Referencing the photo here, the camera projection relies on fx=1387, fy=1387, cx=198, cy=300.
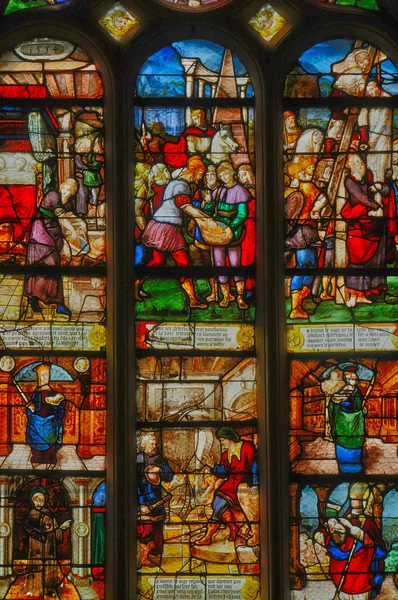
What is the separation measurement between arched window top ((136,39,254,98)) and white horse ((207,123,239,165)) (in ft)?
1.06

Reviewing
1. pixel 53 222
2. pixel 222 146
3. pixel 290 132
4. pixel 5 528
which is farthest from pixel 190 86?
pixel 5 528

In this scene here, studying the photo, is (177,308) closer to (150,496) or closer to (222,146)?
(222,146)

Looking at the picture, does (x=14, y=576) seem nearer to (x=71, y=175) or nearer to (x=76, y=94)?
(x=71, y=175)

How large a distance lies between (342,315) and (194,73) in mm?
2320

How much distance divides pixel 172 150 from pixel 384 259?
6.24ft

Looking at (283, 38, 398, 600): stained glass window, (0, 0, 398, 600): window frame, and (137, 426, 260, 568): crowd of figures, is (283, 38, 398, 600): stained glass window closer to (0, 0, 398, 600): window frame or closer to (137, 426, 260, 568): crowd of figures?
(0, 0, 398, 600): window frame

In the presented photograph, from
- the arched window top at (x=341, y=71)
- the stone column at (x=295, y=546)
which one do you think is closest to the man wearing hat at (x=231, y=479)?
the stone column at (x=295, y=546)

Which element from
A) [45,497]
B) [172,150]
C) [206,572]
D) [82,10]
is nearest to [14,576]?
[45,497]

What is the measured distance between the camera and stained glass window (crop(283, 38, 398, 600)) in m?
10.6

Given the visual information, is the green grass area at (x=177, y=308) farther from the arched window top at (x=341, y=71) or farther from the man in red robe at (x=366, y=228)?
the arched window top at (x=341, y=71)

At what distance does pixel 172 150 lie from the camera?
36.5ft

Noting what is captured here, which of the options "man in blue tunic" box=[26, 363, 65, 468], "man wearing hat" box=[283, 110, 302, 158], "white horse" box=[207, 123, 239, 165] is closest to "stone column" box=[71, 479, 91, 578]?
"man in blue tunic" box=[26, 363, 65, 468]

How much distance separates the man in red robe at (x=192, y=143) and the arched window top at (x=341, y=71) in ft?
2.36

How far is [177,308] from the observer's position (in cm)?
1089
